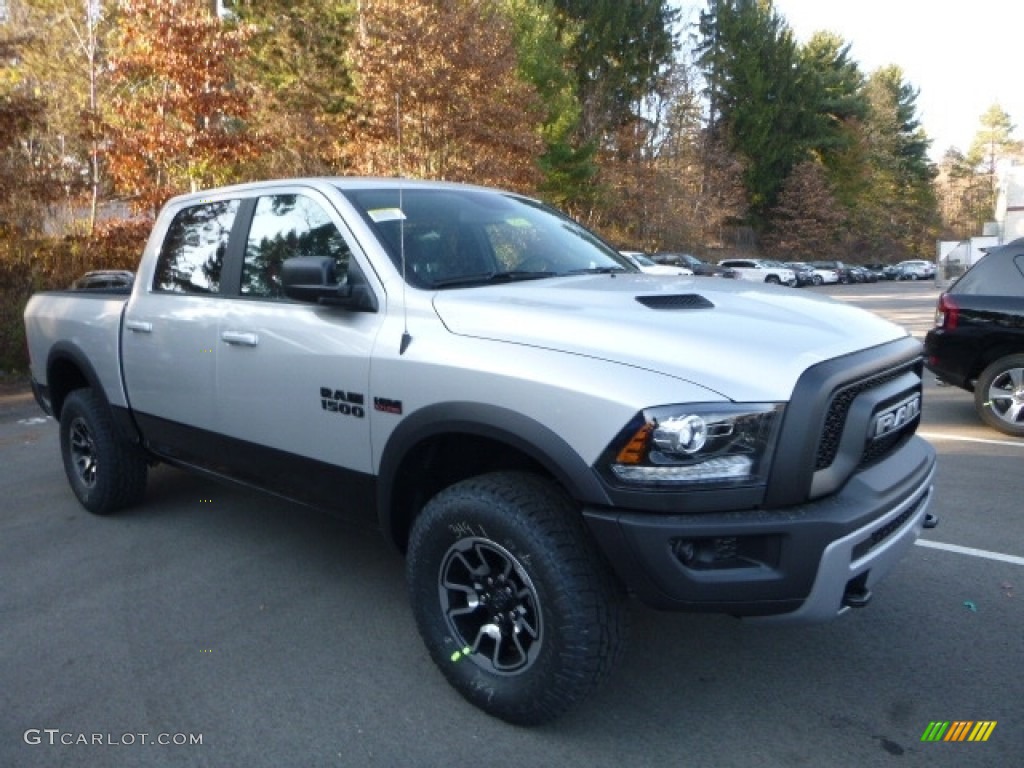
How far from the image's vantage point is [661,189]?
1738 inches

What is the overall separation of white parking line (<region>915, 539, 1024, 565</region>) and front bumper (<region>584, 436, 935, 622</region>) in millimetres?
2324

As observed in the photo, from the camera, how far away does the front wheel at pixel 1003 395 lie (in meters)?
7.45

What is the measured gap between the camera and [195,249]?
452cm

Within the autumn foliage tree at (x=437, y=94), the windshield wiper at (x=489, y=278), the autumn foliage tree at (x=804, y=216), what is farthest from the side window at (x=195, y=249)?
the autumn foliage tree at (x=804, y=216)

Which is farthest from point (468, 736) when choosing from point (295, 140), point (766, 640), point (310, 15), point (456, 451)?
point (310, 15)

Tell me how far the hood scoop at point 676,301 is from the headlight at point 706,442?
650 mm

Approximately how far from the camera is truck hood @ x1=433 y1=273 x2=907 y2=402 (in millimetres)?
2586

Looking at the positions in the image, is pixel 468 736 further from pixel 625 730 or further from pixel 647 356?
pixel 647 356

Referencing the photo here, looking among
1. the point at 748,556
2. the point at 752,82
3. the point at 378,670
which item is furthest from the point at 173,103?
the point at 752,82

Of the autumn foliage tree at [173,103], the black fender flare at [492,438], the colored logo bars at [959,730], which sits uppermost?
the autumn foliage tree at [173,103]

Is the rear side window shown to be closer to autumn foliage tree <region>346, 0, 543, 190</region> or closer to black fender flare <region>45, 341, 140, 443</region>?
black fender flare <region>45, 341, 140, 443</region>

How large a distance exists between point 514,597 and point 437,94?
54.9 feet

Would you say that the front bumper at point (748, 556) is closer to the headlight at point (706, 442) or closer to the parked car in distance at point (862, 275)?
the headlight at point (706, 442)

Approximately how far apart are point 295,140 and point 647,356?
18578 mm
